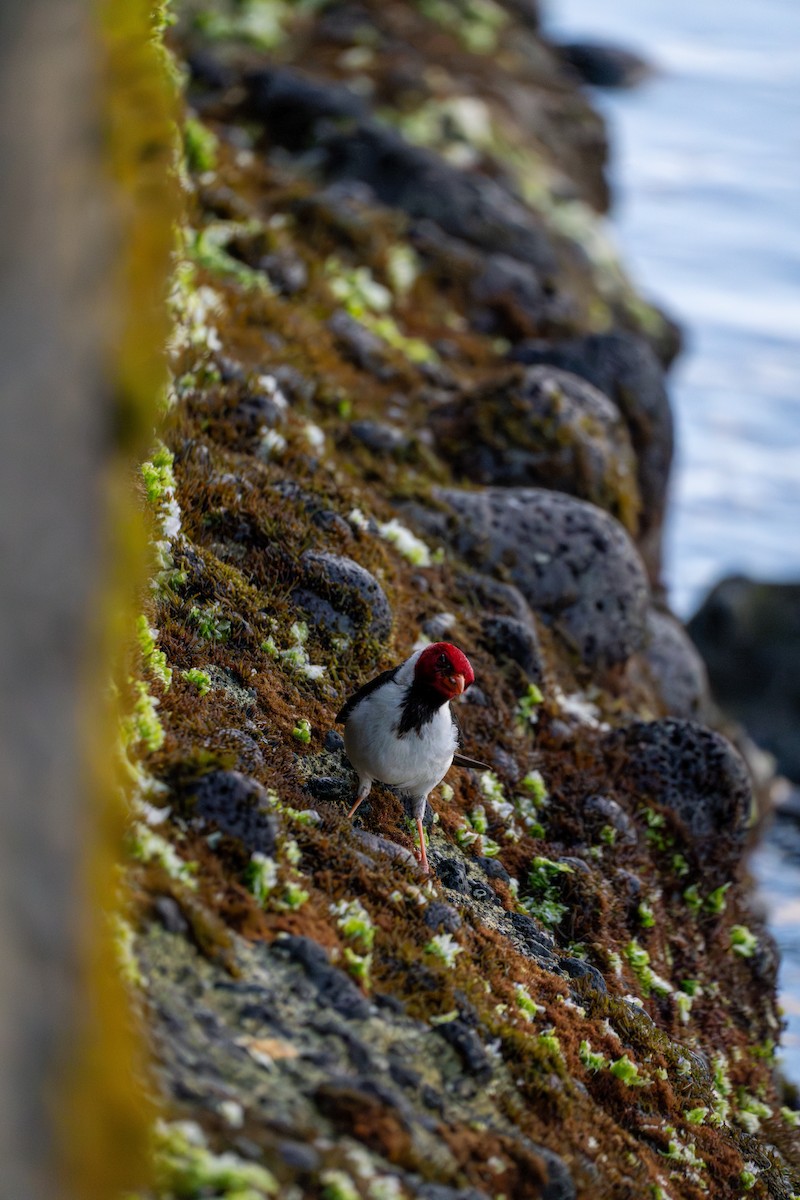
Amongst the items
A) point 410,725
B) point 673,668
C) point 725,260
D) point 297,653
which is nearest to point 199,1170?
point 410,725

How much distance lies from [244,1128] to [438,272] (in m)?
14.8

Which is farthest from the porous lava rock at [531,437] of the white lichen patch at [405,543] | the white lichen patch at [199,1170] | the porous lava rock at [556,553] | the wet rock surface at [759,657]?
the white lichen patch at [199,1170]

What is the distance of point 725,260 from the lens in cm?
3925

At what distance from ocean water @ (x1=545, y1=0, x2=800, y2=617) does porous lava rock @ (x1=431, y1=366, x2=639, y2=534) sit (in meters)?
9.11

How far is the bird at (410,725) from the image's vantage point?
7.50 metres

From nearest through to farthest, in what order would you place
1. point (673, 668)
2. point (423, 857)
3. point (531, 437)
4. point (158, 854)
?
point (158, 854), point (423, 857), point (531, 437), point (673, 668)

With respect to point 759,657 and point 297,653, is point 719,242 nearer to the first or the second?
point 759,657

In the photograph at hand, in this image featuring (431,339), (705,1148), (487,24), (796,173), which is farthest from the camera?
(796,173)

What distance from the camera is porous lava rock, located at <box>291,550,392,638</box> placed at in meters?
9.16

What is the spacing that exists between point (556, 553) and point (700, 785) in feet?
8.42

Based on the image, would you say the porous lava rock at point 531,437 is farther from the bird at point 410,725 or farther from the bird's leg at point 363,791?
the bird's leg at point 363,791

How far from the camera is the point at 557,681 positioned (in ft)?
37.4

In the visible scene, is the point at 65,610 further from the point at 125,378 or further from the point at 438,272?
the point at 438,272

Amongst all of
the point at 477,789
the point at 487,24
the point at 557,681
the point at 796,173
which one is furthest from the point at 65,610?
the point at 796,173
